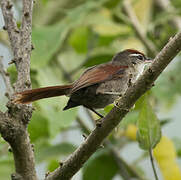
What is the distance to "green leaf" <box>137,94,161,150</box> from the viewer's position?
92.3 inches

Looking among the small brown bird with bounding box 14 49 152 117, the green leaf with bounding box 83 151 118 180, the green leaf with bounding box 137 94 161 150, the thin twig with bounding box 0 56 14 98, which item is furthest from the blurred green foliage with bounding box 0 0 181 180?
the green leaf with bounding box 137 94 161 150

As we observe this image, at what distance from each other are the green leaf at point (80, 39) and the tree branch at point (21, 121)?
6.72ft

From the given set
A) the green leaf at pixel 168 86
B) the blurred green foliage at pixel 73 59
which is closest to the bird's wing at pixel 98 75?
the blurred green foliage at pixel 73 59

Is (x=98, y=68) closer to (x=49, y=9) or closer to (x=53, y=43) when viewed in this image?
(x=53, y=43)

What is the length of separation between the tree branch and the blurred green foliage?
24.1 inches

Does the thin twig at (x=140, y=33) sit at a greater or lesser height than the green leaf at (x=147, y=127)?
greater

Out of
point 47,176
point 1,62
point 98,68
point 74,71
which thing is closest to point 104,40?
point 74,71

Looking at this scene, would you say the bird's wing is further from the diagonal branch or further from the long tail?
the diagonal branch

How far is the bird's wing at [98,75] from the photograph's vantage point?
Result: 9.52ft

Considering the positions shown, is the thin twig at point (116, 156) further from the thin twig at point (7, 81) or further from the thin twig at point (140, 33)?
the thin twig at point (7, 81)

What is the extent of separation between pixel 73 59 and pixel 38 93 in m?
1.80

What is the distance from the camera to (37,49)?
355 cm

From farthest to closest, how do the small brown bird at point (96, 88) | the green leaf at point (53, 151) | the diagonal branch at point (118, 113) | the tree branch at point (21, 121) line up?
the green leaf at point (53, 151) → the small brown bird at point (96, 88) → the tree branch at point (21, 121) → the diagonal branch at point (118, 113)

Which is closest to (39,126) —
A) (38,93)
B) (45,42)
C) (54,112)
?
(54,112)
